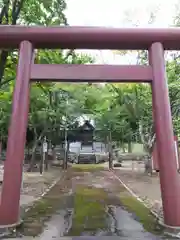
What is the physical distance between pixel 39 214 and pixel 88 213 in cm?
143

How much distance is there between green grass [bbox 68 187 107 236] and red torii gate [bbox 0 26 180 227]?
5.00 ft

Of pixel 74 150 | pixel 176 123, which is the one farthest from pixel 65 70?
pixel 74 150

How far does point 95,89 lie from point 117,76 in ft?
56.8

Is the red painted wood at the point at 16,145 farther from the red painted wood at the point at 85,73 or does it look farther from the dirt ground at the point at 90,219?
the dirt ground at the point at 90,219

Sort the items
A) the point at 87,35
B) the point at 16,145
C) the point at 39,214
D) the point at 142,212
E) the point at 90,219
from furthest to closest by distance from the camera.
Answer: the point at 142,212
the point at 39,214
the point at 90,219
the point at 87,35
the point at 16,145

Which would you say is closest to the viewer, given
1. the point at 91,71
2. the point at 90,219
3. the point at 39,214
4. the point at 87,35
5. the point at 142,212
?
the point at 91,71

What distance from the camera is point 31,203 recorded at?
10734 mm

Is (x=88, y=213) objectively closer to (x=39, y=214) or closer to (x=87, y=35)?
(x=39, y=214)

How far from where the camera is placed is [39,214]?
8859mm

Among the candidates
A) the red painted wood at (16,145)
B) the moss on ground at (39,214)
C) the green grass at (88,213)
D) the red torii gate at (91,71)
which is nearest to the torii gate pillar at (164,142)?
the red torii gate at (91,71)

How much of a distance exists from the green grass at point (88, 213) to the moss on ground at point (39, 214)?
72 cm

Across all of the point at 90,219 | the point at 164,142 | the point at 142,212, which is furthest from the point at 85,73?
the point at 142,212

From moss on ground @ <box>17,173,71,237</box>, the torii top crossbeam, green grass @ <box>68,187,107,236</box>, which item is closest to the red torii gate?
the torii top crossbeam

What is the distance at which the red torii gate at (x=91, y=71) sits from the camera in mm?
7117
